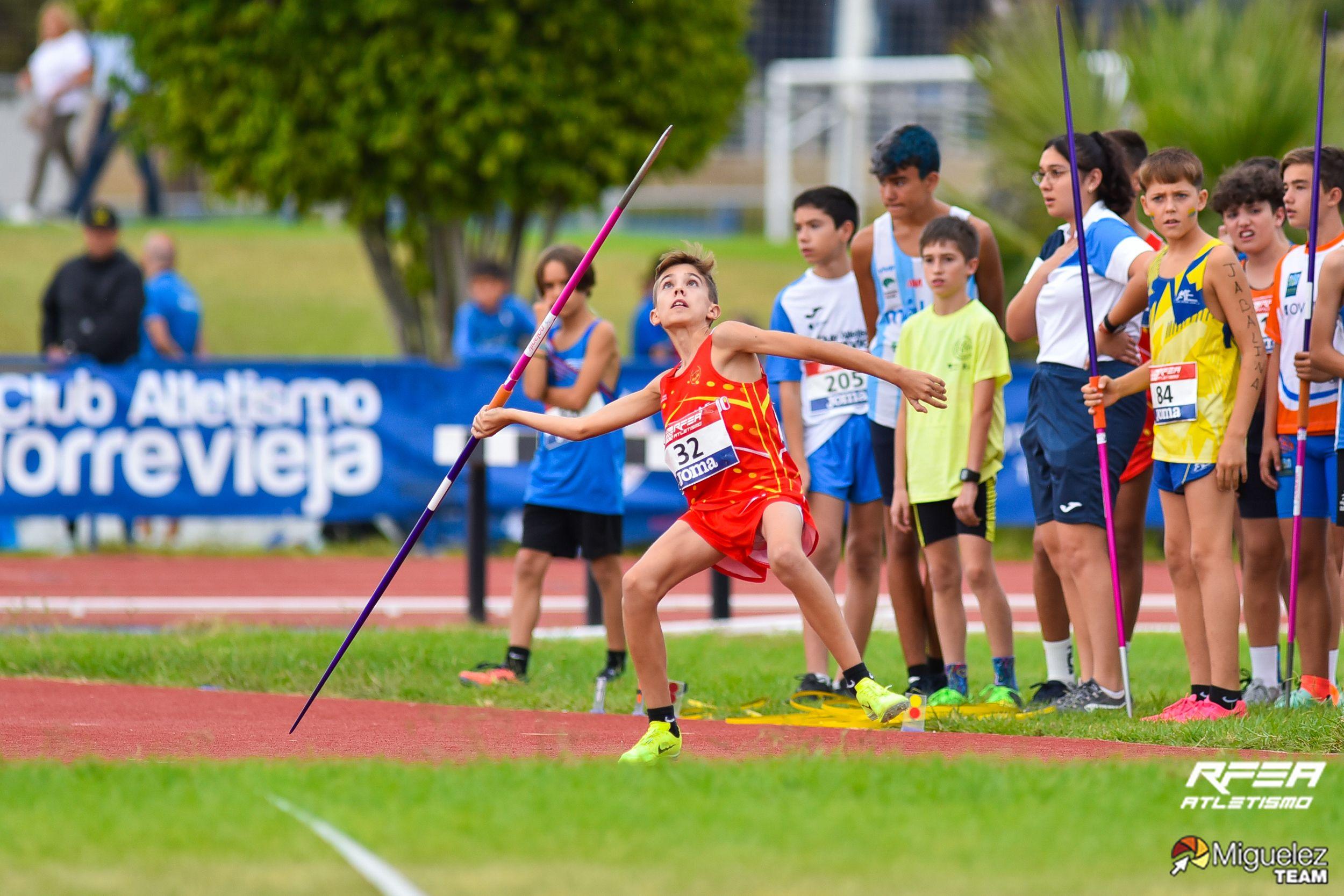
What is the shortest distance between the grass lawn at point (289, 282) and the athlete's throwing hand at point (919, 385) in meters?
16.0

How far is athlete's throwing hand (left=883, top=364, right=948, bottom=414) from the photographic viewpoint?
5793 mm

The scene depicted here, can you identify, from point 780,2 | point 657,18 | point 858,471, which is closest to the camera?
point 858,471

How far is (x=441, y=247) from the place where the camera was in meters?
16.6

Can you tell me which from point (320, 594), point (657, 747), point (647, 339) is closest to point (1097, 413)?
point (657, 747)

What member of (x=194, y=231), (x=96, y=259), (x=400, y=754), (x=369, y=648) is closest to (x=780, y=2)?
(x=194, y=231)

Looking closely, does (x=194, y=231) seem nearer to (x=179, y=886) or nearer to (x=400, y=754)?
(x=400, y=754)

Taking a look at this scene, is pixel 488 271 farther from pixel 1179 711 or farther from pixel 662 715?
pixel 1179 711

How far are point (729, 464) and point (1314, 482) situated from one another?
264 cm

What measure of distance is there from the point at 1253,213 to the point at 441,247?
10675 mm

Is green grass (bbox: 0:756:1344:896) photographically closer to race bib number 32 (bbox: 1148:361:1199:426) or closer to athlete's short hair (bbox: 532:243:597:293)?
race bib number 32 (bbox: 1148:361:1199:426)

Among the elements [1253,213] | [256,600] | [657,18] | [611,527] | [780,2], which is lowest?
[256,600]

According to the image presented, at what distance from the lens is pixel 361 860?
4023mm

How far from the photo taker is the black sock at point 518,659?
8039 millimetres

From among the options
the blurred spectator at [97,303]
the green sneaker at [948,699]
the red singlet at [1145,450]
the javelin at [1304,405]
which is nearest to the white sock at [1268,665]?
the javelin at [1304,405]
